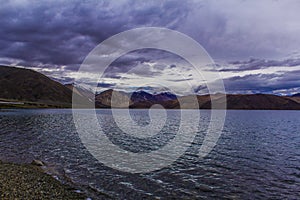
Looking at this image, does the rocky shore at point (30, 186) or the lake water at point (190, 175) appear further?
the lake water at point (190, 175)

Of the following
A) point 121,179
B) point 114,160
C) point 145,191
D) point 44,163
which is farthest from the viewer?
point 114,160

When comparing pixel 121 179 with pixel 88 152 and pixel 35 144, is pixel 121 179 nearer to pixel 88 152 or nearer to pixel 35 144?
pixel 88 152

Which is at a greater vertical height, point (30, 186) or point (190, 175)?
point (30, 186)

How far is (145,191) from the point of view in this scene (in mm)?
20344

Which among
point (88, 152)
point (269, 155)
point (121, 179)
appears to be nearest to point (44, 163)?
point (88, 152)

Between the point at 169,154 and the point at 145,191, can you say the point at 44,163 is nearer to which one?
the point at 145,191

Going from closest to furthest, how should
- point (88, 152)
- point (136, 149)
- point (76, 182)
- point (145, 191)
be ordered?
point (145, 191), point (76, 182), point (88, 152), point (136, 149)

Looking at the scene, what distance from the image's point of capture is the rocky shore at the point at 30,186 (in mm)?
16406

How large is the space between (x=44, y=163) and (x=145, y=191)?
15.0 metres

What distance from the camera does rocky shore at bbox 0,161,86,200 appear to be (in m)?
16.4

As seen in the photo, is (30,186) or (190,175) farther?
(190,175)

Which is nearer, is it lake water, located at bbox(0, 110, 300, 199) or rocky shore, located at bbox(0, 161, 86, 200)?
rocky shore, located at bbox(0, 161, 86, 200)

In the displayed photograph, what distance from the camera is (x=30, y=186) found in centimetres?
1838

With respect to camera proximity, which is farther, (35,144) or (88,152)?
(35,144)
